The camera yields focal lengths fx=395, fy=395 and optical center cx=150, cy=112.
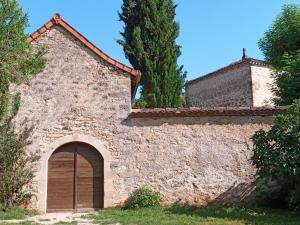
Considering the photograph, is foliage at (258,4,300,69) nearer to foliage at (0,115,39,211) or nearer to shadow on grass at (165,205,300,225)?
shadow on grass at (165,205,300,225)

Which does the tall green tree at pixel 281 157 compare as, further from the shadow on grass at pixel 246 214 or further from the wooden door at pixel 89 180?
the wooden door at pixel 89 180

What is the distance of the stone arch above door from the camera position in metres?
11.8

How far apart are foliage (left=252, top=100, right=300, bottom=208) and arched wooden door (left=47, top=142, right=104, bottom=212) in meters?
4.79

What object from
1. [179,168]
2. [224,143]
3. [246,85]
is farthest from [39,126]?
[246,85]

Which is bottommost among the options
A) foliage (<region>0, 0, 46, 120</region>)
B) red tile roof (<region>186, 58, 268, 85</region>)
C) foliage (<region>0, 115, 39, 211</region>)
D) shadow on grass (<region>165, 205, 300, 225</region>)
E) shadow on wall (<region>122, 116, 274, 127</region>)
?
shadow on grass (<region>165, 205, 300, 225</region>)

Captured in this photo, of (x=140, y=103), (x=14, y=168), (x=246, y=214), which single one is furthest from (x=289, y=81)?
(x=14, y=168)

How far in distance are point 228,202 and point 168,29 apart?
1206 cm

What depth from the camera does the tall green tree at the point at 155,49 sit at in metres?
20.7

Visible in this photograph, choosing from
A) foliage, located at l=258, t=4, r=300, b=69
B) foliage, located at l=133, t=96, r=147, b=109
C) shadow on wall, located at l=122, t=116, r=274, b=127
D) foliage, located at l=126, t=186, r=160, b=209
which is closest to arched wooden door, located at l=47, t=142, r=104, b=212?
foliage, located at l=126, t=186, r=160, b=209

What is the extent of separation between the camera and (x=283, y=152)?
33.9 ft

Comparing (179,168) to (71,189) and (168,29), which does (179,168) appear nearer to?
(71,189)

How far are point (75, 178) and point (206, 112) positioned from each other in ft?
14.9

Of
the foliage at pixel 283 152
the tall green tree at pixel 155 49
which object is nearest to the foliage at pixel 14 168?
the foliage at pixel 283 152

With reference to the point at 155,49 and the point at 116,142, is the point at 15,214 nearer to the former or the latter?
the point at 116,142
